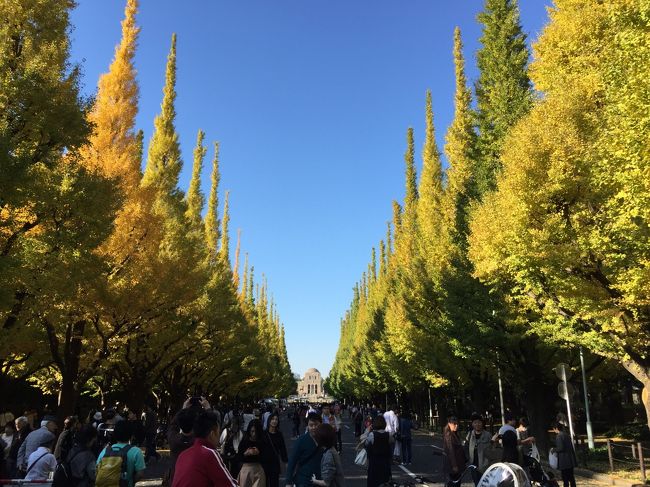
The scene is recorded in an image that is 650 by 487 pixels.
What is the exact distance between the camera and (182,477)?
2.97 m

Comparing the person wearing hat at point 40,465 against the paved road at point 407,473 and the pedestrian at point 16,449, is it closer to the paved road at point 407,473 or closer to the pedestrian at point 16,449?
the pedestrian at point 16,449

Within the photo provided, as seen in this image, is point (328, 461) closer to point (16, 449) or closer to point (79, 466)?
point (79, 466)

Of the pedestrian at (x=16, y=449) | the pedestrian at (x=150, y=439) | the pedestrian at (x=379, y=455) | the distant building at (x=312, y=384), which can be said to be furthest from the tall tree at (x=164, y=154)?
the distant building at (x=312, y=384)

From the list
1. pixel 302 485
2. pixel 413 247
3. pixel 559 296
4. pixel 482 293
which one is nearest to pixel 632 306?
pixel 559 296

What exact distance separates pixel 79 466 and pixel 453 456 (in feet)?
17.7

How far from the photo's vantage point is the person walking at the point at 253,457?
553 cm

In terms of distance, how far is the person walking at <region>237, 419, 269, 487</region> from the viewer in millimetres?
5531

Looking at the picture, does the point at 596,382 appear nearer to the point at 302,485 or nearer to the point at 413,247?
the point at 413,247

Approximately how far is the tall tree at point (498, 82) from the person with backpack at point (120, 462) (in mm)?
15065

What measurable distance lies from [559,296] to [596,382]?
1597cm

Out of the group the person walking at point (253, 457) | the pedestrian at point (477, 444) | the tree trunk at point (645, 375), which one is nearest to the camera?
the person walking at point (253, 457)

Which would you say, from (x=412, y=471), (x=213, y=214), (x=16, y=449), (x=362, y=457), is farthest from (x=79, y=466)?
(x=213, y=214)

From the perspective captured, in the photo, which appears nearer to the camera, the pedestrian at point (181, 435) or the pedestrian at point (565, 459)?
the pedestrian at point (181, 435)

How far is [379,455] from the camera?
23.2ft
